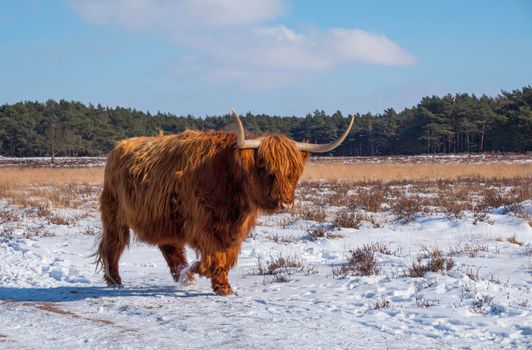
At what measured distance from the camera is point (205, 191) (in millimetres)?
5930

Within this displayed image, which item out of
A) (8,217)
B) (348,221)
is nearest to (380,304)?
(348,221)

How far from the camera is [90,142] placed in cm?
7262

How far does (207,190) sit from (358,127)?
268 ft

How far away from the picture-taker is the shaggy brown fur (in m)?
5.63

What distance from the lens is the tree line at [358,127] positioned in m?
63.4

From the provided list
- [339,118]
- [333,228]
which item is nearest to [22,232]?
[333,228]

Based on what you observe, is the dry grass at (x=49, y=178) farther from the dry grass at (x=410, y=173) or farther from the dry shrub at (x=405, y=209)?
the dry shrub at (x=405, y=209)

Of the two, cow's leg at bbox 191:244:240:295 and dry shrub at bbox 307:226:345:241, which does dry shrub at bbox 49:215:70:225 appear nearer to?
dry shrub at bbox 307:226:345:241

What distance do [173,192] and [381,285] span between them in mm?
2236

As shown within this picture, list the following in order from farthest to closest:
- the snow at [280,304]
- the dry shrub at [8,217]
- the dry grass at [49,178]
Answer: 1. the dry grass at [49,178]
2. the dry shrub at [8,217]
3. the snow at [280,304]

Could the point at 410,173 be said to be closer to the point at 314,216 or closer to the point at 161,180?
the point at 314,216

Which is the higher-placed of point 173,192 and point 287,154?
point 287,154

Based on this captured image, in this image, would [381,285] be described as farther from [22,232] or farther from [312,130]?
[312,130]

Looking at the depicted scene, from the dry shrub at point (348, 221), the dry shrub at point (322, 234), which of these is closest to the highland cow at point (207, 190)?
the dry shrub at point (322, 234)
